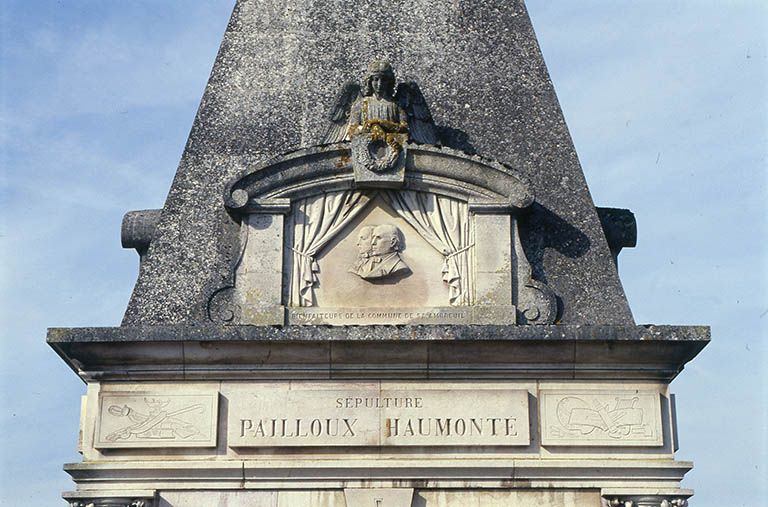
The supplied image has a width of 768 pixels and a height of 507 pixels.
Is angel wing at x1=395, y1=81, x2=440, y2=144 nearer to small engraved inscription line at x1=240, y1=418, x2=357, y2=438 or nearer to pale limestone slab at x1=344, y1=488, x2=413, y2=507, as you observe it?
small engraved inscription line at x1=240, y1=418, x2=357, y2=438

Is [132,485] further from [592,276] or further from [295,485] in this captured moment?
[592,276]

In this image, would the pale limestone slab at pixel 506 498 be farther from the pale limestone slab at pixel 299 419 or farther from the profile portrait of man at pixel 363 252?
the profile portrait of man at pixel 363 252

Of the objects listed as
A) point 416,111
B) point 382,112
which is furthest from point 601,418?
point 416,111

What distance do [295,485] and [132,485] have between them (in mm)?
1486

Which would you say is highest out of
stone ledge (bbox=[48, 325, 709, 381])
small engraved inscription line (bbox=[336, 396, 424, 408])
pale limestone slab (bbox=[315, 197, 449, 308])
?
pale limestone slab (bbox=[315, 197, 449, 308])

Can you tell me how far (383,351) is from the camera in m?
12.0

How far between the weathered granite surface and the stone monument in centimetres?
3

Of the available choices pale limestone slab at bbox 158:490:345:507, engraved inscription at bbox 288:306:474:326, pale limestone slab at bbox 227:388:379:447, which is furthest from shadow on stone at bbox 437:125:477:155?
pale limestone slab at bbox 158:490:345:507

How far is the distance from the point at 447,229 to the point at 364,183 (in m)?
0.93

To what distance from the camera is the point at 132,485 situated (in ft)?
38.6

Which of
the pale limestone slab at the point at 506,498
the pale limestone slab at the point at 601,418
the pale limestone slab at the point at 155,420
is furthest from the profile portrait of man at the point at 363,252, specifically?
the pale limestone slab at the point at 506,498

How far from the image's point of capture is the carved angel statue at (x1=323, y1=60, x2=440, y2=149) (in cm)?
1302

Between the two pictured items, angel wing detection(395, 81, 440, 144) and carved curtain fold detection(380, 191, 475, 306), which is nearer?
carved curtain fold detection(380, 191, 475, 306)

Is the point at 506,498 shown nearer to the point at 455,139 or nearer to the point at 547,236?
the point at 547,236
